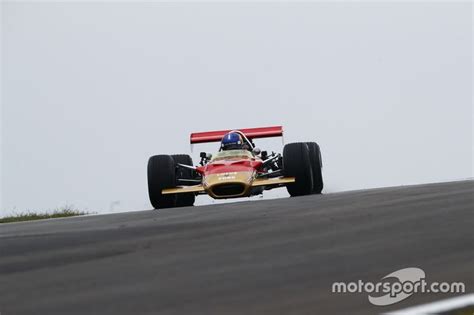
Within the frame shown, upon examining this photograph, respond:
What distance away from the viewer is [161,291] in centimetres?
472

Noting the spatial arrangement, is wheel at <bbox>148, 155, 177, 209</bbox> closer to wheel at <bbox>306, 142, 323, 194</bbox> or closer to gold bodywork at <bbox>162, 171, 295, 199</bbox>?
gold bodywork at <bbox>162, 171, 295, 199</bbox>

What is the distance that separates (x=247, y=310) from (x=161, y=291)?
0.69 meters

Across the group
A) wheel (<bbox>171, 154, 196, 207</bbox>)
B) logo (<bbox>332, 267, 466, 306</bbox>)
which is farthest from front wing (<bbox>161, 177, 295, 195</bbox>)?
logo (<bbox>332, 267, 466, 306</bbox>)

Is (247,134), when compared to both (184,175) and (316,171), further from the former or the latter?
(316,171)

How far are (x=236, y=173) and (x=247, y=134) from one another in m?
3.28

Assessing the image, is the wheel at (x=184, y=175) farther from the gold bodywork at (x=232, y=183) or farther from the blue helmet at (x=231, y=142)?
the gold bodywork at (x=232, y=183)

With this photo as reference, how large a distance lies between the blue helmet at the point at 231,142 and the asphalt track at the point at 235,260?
7.18 m

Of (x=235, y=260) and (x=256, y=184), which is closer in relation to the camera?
(x=235, y=260)

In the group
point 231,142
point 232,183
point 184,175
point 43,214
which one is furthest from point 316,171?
point 43,214

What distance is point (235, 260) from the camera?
18.2 ft

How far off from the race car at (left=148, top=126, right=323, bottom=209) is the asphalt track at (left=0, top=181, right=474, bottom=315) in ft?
17.9

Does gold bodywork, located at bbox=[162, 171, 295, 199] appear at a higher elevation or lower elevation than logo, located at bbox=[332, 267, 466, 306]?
lower

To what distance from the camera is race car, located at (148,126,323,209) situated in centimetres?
1391

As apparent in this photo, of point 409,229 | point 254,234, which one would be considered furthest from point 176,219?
point 409,229
